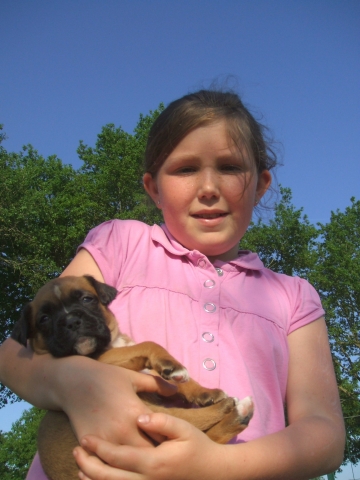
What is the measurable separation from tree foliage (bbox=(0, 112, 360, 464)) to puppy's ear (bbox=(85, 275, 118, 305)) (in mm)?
16396

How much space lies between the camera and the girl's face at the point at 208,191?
3.31 meters

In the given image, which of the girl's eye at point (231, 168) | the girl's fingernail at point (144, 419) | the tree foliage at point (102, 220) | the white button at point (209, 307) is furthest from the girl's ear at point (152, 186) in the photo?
the tree foliage at point (102, 220)

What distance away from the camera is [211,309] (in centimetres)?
299

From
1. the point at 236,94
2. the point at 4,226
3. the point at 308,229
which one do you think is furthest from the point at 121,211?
the point at 236,94

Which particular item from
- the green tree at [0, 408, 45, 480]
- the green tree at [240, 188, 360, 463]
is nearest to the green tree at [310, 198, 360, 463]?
the green tree at [240, 188, 360, 463]

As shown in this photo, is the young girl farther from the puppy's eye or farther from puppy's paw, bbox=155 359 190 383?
the puppy's eye

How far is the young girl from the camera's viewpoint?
220 centimetres

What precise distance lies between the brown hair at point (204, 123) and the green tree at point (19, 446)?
36823 millimetres

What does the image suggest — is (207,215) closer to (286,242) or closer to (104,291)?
(104,291)

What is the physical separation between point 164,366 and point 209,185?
1312mm

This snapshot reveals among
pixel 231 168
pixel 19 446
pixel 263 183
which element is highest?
pixel 263 183

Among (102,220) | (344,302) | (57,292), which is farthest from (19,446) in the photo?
(57,292)

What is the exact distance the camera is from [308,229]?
103 feet

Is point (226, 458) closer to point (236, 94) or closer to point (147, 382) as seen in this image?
point (147, 382)
